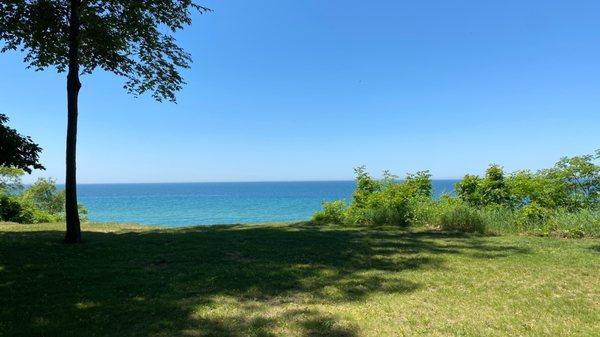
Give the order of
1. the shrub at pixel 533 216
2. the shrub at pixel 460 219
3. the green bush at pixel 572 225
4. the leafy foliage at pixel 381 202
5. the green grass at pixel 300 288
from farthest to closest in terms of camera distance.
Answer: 1. the leafy foliage at pixel 381 202
2. the shrub at pixel 460 219
3. the shrub at pixel 533 216
4. the green bush at pixel 572 225
5. the green grass at pixel 300 288

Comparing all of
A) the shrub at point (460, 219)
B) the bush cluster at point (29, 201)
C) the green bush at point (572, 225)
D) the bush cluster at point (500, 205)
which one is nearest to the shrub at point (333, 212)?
the bush cluster at point (500, 205)

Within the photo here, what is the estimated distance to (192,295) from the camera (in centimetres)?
718

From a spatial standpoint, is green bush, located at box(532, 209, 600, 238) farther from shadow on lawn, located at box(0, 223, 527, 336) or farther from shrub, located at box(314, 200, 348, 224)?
shrub, located at box(314, 200, 348, 224)

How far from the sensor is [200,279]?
Result: 8250mm

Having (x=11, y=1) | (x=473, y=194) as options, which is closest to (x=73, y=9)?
(x=11, y=1)

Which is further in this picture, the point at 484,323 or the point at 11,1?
the point at 11,1

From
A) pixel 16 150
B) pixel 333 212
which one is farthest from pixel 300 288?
pixel 333 212

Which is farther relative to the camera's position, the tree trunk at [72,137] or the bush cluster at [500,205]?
the bush cluster at [500,205]

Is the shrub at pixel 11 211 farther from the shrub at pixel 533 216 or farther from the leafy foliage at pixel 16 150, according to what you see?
the shrub at pixel 533 216

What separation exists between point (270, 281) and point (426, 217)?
10642 millimetres

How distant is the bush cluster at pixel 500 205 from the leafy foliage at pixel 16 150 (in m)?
12.2

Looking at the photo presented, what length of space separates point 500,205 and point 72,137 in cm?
1565

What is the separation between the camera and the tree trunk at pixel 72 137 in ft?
40.8

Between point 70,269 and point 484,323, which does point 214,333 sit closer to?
point 484,323
